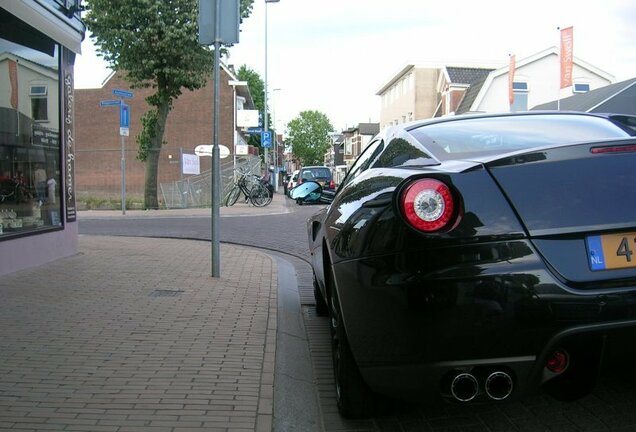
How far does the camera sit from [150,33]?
18.8 metres

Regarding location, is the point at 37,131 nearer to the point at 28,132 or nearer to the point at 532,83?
the point at 28,132

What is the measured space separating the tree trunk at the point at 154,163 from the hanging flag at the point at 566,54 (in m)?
16.8

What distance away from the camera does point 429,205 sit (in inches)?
A: 92.4

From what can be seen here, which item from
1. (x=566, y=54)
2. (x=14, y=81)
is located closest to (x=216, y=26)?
(x=14, y=81)

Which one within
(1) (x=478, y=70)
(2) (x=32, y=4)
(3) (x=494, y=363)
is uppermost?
(1) (x=478, y=70)

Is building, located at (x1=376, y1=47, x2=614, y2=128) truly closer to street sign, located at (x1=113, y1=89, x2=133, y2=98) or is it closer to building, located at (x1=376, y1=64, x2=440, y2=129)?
building, located at (x1=376, y1=64, x2=440, y2=129)

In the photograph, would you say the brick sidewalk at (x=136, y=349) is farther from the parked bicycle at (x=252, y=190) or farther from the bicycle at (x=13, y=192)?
the parked bicycle at (x=252, y=190)

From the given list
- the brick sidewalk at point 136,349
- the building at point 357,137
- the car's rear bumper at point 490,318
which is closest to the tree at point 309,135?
the building at point 357,137

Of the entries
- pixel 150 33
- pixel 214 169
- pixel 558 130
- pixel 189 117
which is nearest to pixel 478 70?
pixel 189 117

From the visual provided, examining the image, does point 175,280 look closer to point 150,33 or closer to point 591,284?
point 591,284

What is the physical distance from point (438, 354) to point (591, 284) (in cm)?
65

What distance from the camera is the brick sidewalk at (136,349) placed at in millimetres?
3119

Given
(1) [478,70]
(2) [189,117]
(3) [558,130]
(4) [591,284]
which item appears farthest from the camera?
(1) [478,70]

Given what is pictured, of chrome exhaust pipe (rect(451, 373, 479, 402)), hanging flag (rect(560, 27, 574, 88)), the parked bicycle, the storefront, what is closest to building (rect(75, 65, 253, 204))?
the parked bicycle
